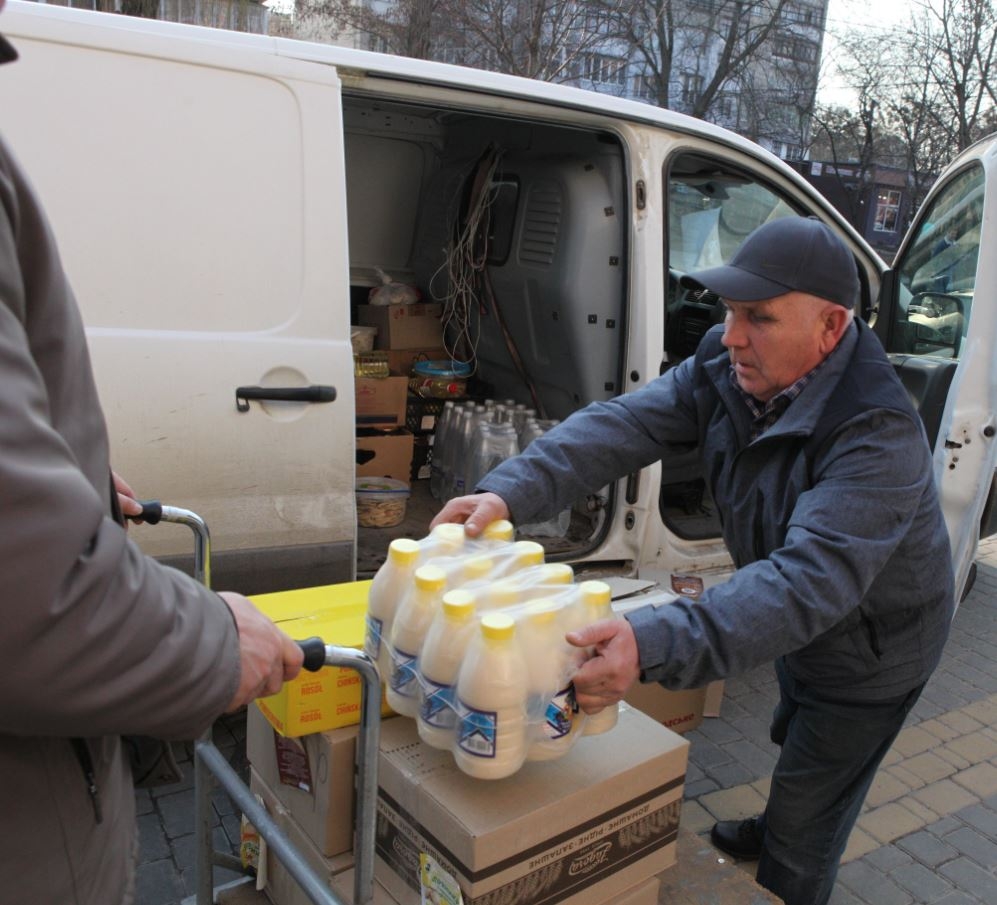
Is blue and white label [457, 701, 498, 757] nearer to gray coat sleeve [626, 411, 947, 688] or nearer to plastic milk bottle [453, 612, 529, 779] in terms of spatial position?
plastic milk bottle [453, 612, 529, 779]

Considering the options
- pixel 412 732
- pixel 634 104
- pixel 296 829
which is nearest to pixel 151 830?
pixel 296 829

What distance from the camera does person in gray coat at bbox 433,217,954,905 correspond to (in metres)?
1.69

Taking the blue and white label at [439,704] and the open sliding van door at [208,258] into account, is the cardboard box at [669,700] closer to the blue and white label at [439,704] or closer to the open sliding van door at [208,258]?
the open sliding van door at [208,258]

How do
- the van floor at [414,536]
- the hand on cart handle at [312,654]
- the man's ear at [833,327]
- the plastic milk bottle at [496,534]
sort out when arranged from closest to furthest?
the hand on cart handle at [312,654], the plastic milk bottle at [496,534], the man's ear at [833,327], the van floor at [414,536]

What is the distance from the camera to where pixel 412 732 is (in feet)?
5.71

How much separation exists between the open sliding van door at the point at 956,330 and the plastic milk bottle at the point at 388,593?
8.12 feet

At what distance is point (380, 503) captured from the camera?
375 centimetres

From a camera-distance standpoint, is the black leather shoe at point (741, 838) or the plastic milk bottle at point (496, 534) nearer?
the plastic milk bottle at point (496, 534)

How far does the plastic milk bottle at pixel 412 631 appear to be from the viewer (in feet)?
5.07

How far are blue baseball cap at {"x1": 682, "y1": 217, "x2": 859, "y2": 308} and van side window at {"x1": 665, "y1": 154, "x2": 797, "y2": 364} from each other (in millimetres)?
2177

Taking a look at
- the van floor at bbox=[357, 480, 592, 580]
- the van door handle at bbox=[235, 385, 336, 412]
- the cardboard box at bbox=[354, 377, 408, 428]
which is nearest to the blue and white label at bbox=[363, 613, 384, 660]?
the van door handle at bbox=[235, 385, 336, 412]

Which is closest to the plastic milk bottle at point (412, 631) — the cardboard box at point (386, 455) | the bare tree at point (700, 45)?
the cardboard box at point (386, 455)

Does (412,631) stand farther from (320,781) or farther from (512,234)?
(512,234)

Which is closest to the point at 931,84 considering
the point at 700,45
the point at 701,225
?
the point at 700,45
